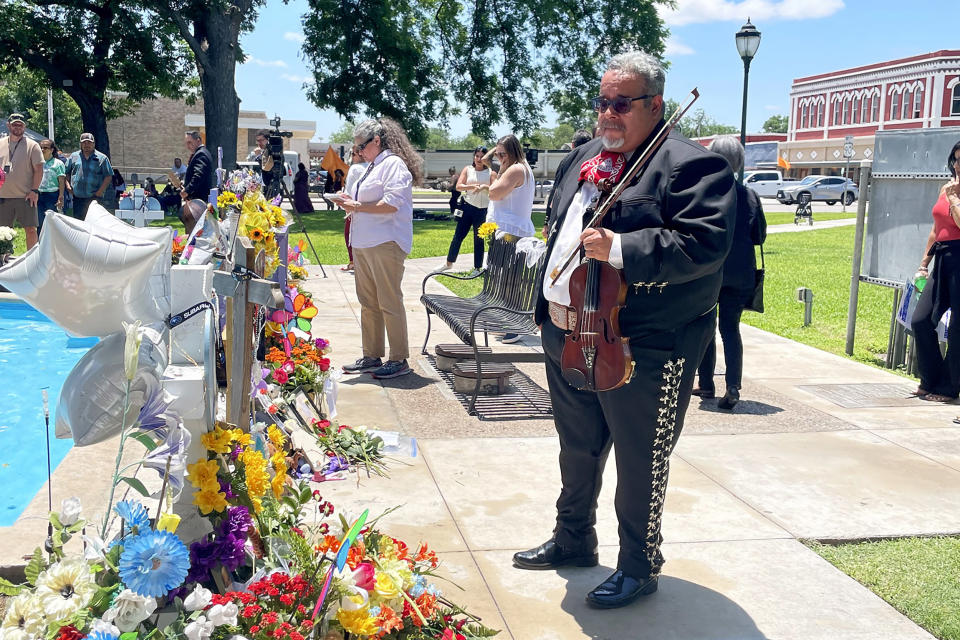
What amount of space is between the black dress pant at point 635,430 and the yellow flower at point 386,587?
105cm

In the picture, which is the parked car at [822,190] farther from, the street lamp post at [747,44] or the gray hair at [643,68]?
the gray hair at [643,68]

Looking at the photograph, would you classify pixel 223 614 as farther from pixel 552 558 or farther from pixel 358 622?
pixel 552 558

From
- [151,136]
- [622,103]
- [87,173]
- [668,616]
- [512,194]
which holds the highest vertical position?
[151,136]

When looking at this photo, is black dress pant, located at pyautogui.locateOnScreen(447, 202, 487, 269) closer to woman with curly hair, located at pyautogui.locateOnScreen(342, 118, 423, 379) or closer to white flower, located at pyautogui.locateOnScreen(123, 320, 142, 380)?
woman with curly hair, located at pyautogui.locateOnScreen(342, 118, 423, 379)

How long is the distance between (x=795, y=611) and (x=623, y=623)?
26.6 inches

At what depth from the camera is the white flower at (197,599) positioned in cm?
228

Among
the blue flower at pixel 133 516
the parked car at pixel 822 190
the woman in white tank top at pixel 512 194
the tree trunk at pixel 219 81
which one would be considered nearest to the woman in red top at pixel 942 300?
the woman in white tank top at pixel 512 194

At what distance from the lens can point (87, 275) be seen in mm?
2178

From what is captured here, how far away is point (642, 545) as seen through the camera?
3322 mm

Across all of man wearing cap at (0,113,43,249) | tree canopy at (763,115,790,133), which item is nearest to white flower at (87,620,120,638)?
man wearing cap at (0,113,43,249)

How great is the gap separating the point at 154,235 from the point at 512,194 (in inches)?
257

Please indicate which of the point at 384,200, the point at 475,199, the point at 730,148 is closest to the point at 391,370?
the point at 384,200

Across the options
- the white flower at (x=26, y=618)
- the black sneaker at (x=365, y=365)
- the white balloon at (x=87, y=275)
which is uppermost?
the white balloon at (x=87, y=275)

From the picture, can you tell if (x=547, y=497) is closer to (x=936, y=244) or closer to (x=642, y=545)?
(x=642, y=545)
